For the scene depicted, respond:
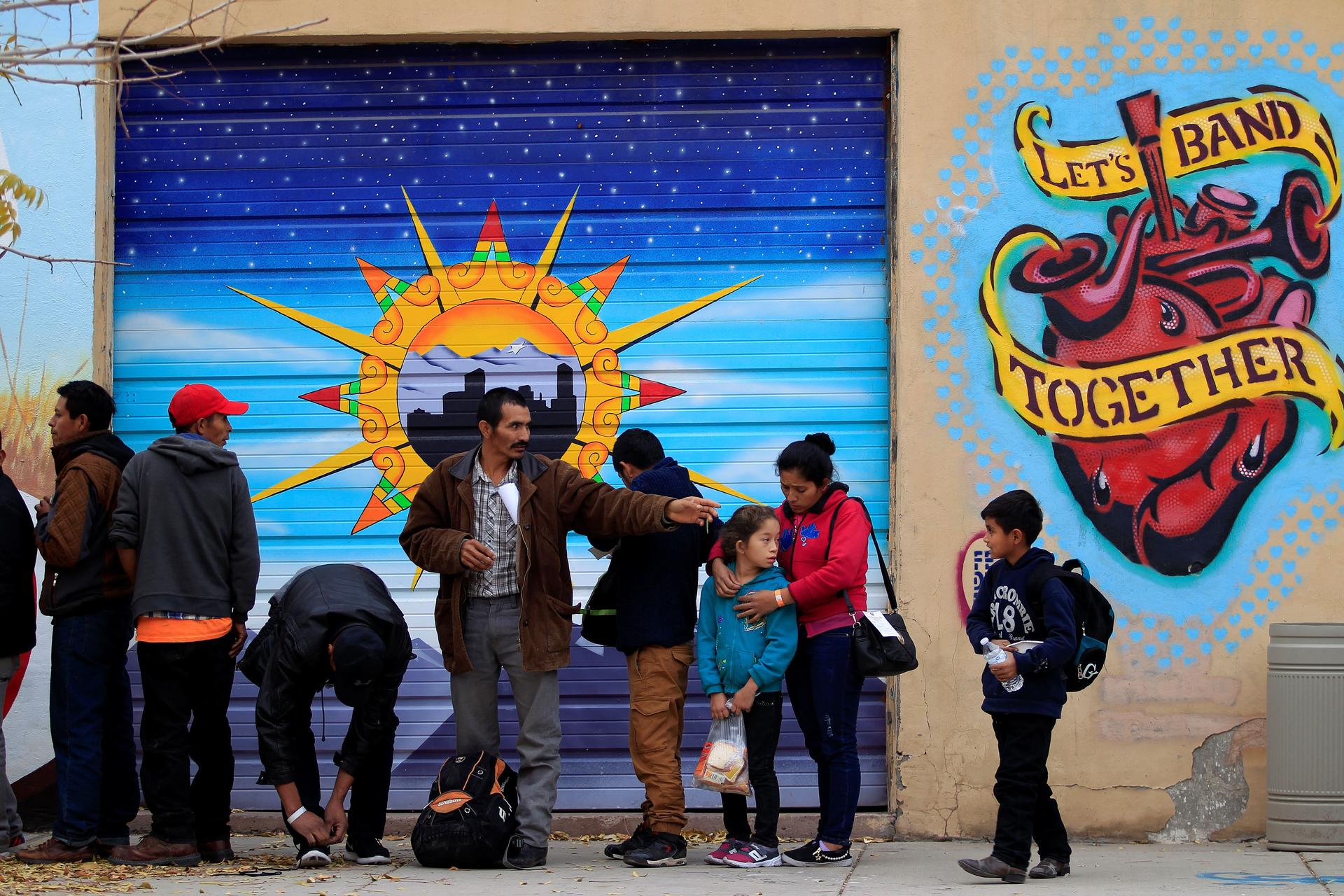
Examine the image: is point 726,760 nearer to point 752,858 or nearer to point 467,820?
point 752,858

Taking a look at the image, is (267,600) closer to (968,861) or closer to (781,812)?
(781,812)

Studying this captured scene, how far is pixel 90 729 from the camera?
6102 millimetres

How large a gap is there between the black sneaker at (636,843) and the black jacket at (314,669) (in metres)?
1.16

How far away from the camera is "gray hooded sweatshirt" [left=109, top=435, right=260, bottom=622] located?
598 centimetres

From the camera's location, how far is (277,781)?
579 centimetres

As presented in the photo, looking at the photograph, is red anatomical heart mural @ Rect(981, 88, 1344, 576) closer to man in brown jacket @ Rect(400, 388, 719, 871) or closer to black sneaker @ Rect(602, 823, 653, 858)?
man in brown jacket @ Rect(400, 388, 719, 871)

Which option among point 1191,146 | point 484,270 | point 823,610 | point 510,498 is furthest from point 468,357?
point 1191,146

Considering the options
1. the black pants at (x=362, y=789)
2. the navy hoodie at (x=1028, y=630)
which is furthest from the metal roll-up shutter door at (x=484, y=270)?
the navy hoodie at (x=1028, y=630)

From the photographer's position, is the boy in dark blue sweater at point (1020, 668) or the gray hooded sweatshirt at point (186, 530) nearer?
the boy in dark blue sweater at point (1020, 668)

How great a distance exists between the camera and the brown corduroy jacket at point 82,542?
6062mm

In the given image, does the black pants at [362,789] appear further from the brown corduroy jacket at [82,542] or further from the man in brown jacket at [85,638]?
the brown corduroy jacket at [82,542]

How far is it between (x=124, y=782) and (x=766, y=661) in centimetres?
297

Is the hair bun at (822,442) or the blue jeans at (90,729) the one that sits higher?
the hair bun at (822,442)

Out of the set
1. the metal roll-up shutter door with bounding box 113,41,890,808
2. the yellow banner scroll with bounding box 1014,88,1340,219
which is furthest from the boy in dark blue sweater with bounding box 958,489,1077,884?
the yellow banner scroll with bounding box 1014,88,1340,219
